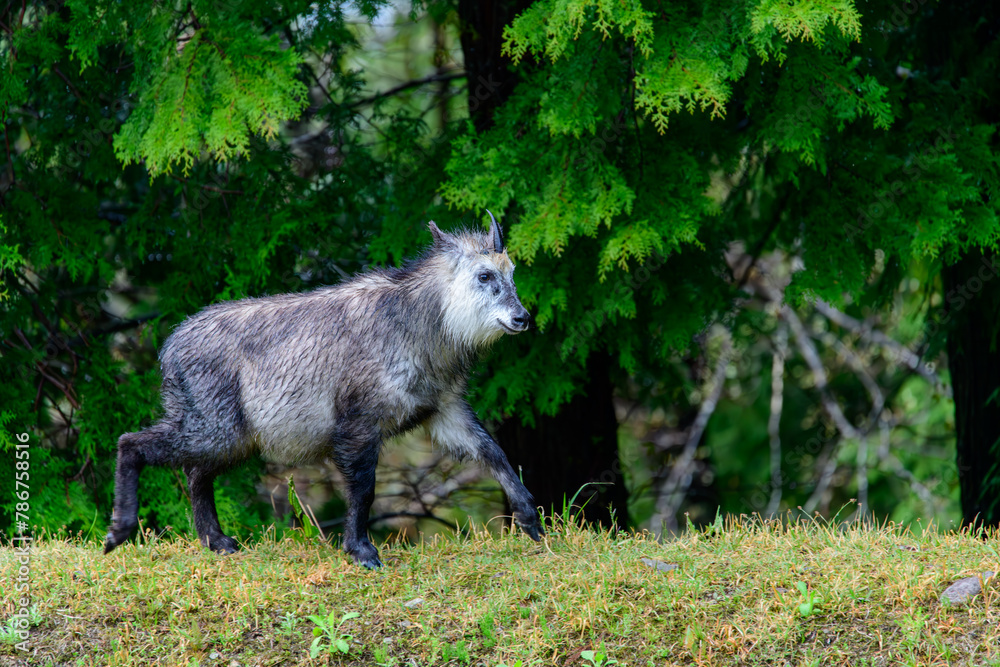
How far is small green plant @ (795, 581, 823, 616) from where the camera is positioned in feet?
14.1

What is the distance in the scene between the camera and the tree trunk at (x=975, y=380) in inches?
284

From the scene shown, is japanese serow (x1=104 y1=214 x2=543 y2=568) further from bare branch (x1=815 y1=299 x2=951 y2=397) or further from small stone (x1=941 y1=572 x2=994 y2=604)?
bare branch (x1=815 y1=299 x2=951 y2=397)

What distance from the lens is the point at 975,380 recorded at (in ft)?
24.9

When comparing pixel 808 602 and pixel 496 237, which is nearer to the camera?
pixel 808 602

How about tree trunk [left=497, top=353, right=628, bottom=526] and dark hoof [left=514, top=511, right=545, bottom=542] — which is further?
tree trunk [left=497, top=353, right=628, bottom=526]

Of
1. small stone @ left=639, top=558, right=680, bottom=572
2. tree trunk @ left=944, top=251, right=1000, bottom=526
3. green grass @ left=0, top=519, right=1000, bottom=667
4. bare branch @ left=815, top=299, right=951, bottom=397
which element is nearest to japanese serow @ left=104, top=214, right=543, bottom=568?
green grass @ left=0, top=519, right=1000, bottom=667

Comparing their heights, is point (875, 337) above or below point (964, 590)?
below

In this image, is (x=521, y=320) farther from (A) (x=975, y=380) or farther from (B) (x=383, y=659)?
(A) (x=975, y=380)

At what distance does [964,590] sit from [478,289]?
8.86ft

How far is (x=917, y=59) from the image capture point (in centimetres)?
815

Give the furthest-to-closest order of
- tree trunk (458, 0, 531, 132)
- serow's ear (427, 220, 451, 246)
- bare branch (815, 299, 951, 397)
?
bare branch (815, 299, 951, 397), tree trunk (458, 0, 531, 132), serow's ear (427, 220, 451, 246)

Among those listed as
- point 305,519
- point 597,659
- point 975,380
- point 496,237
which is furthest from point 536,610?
point 975,380

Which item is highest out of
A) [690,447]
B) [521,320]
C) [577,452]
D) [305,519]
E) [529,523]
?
[521,320]

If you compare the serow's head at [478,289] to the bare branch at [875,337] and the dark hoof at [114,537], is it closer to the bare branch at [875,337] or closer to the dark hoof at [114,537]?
the dark hoof at [114,537]
